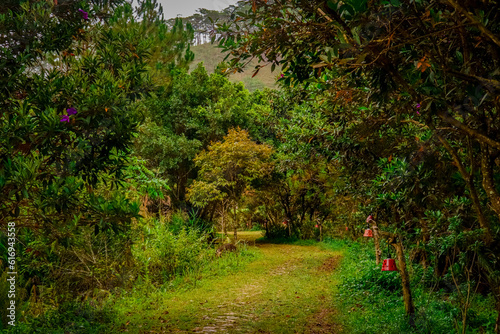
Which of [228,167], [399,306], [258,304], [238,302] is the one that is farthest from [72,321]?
[228,167]

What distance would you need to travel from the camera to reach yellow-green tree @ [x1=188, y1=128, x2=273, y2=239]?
13086 millimetres

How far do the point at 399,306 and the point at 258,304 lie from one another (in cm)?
239

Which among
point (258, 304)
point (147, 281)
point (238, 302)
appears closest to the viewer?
point (258, 304)

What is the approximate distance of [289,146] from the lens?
8469 mm

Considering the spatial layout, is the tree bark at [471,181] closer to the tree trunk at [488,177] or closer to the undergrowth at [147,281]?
the tree trunk at [488,177]

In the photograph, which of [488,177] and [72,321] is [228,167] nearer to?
[72,321]

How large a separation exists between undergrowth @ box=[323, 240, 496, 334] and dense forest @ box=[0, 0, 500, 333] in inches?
1.4

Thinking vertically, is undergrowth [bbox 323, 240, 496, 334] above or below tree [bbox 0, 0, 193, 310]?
below

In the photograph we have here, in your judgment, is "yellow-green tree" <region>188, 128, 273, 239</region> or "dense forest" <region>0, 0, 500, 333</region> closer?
"dense forest" <region>0, 0, 500, 333</region>

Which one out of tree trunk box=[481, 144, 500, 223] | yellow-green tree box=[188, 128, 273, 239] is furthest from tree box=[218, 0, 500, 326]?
yellow-green tree box=[188, 128, 273, 239]

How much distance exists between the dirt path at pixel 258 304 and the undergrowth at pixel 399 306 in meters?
0.34

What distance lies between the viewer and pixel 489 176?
254 cm

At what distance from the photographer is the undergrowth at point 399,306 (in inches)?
176

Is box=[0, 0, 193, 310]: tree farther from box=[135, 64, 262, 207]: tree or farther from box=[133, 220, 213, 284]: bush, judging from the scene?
box=[135, 64, 262, 207]: tree
